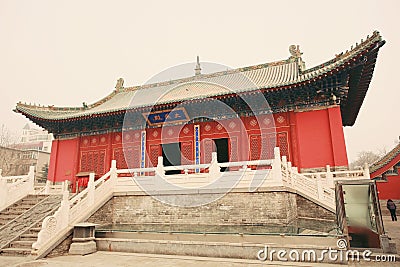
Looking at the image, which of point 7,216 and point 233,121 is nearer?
point 7,216

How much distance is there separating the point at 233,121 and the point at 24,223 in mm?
8830

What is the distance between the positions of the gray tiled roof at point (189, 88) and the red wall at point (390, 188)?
7944 millimetres

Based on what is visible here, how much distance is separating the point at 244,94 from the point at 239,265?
24.1ft

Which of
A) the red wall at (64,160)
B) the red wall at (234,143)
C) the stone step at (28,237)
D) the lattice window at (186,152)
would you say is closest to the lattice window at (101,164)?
the red wall at (234,143)

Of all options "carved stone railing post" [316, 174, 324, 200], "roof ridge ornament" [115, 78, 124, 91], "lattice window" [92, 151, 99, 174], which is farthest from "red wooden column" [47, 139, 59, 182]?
"carved stone railing post" [316, 174, 324, 200]

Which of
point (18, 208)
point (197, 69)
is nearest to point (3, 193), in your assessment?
point (18, 208)

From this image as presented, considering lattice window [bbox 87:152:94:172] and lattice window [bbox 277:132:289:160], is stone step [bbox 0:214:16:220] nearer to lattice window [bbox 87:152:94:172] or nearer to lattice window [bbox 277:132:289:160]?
lattice window [bbox 87:152:94:172]

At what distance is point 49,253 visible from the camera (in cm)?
714

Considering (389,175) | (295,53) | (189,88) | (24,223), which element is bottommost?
(24,223)

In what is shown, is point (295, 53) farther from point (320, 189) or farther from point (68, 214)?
point (68, 214)

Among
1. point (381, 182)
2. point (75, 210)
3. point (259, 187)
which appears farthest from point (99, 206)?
point (381, 182)

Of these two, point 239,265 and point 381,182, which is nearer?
point 239,265

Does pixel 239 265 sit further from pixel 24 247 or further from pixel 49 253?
pixel 24 247

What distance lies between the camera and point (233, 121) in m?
13.1
